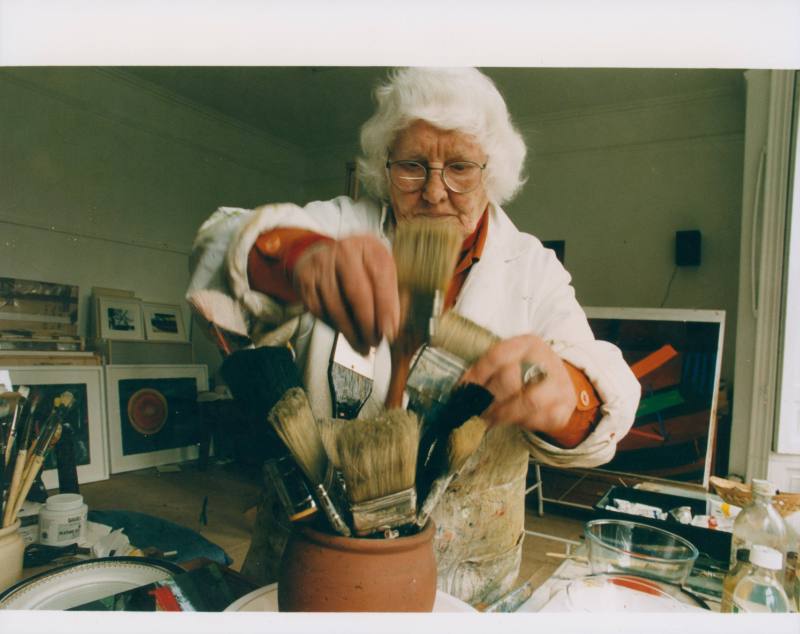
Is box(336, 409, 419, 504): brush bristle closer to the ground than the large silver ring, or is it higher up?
closer to the ground

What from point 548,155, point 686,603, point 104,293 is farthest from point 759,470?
point 104,293

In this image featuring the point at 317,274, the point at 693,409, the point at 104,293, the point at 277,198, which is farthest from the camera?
the point at 693,409

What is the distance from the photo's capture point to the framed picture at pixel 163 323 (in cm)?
107

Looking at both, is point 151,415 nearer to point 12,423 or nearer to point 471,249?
point 12,423

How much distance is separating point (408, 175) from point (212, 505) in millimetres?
1516

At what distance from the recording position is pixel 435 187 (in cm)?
51

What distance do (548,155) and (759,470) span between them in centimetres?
123

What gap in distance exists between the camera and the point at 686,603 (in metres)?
0.43

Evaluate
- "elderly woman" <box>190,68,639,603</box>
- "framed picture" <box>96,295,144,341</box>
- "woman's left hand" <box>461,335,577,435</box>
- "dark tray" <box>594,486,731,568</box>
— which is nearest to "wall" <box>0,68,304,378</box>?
"framed picture" <box>96,295,144,341</box>

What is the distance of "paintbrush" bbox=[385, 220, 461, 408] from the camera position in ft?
1.17

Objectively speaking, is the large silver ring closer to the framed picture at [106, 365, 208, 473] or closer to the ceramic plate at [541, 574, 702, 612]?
the ceramic plate at [541, 574, 702, 612]

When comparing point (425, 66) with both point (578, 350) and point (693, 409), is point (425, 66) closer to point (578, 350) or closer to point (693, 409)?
point (578, 350)

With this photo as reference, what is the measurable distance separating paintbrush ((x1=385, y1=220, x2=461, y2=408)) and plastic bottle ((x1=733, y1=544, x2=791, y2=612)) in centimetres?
35

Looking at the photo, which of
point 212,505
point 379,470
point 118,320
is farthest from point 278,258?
point 212,505
